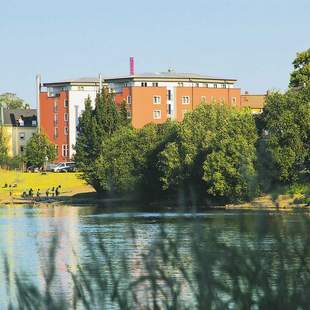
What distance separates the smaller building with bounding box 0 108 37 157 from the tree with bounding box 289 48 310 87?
9905 centimetres

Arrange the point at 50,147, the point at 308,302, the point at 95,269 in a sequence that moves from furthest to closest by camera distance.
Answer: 1. the point at 50,147
2. the point at 95,269
3. the point at 308,302

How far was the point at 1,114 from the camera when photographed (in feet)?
571

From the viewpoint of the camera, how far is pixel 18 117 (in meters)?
179

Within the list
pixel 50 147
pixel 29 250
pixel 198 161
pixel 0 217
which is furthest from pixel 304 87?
pixel 50 147

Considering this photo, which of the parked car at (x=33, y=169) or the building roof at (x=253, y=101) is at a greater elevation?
the building roof at (x=253, y=101)

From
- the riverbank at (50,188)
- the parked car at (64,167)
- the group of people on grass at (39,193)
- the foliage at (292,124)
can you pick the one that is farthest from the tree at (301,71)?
the parked car at (64,167)

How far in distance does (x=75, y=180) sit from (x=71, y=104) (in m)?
40.7

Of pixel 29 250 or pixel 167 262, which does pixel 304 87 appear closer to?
pixel 29 250

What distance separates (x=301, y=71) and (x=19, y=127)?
335 feet

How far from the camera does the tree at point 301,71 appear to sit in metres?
80.4

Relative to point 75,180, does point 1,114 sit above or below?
above

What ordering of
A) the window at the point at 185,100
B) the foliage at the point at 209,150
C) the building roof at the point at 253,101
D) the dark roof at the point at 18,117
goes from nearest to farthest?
the foliage at the point at 209,150
the window at the point at 185,100
the building roof at the point at 253,101
the dark roof at the point at 18,117

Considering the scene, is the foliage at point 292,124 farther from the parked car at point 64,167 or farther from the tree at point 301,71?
the parked car at point 64,167

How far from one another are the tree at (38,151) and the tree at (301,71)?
214ft
